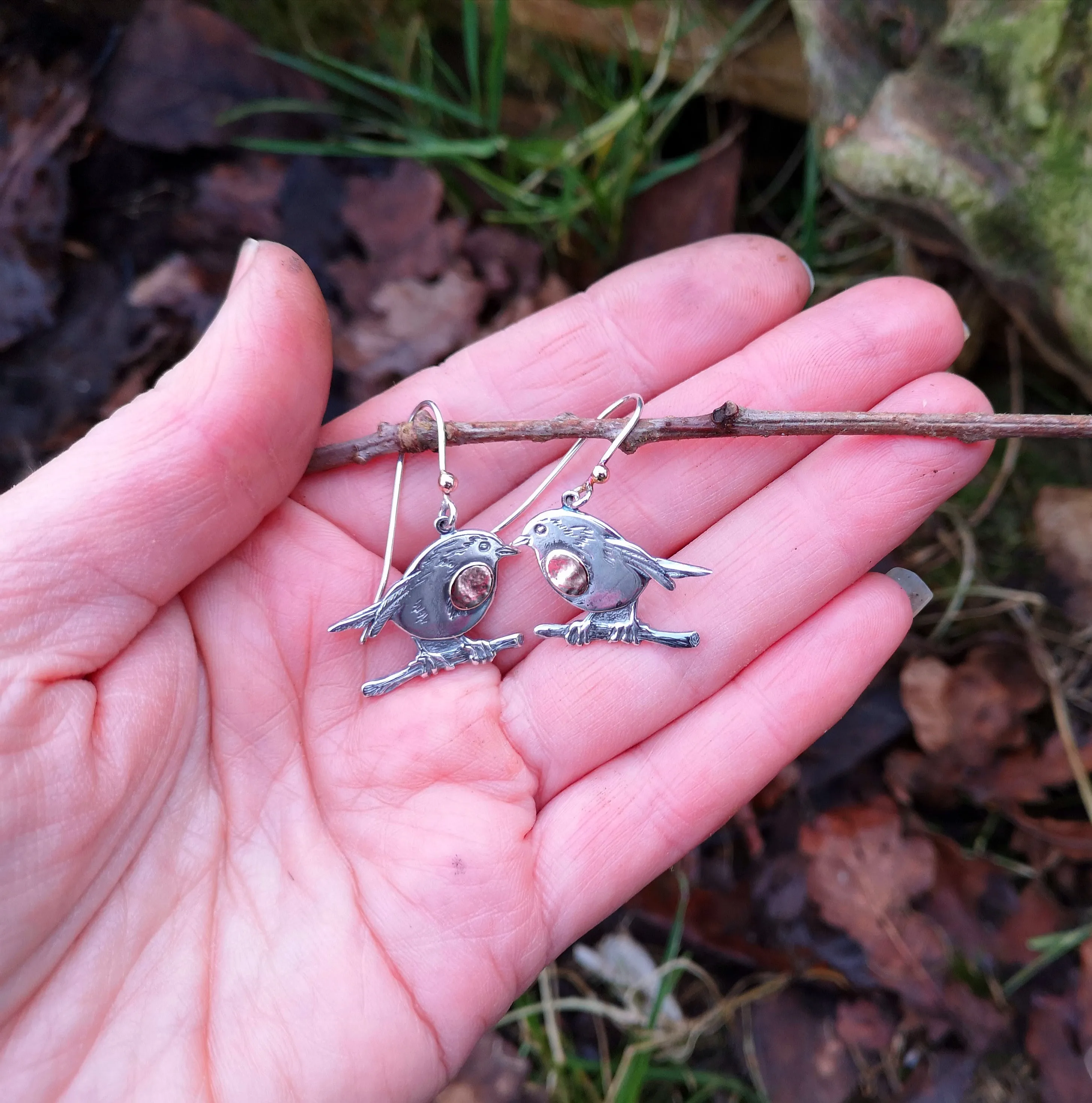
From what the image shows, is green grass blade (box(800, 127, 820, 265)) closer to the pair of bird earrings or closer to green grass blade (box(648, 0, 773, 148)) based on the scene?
green grass blade (box(648, 0, 773, 148))

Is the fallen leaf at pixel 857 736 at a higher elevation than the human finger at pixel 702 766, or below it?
below

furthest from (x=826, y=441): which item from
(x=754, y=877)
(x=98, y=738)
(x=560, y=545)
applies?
(x=98, y=738)

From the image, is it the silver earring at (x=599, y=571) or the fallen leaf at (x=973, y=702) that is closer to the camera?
the silver earring at (x=599, y=571)

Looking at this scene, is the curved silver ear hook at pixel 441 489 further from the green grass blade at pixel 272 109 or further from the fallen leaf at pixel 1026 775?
the fallen leaf at pixel 1026 775

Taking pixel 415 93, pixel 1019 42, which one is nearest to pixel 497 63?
pixel 415 93

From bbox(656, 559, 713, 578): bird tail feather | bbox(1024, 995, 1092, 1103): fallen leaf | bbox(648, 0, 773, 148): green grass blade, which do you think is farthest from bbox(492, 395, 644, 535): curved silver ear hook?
bbox(1024, 995, 1092, 1103): fallen leaf

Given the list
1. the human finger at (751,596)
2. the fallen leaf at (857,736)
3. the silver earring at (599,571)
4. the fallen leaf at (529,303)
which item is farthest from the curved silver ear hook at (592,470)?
the fallen leaf at (857,736)
